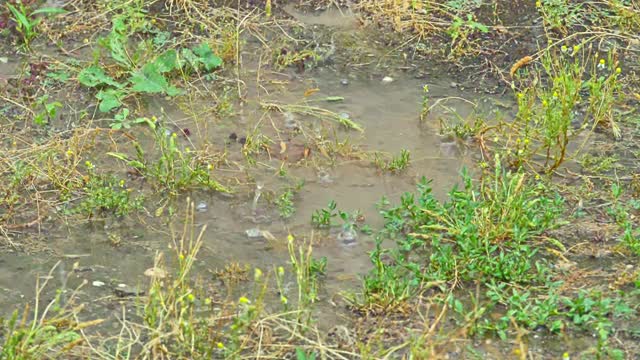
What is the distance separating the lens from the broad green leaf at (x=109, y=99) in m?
5.35

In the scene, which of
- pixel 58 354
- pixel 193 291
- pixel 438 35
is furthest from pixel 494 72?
pixel 58 354

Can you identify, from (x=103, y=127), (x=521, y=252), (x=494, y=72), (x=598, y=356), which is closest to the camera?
(x=598, y=356)

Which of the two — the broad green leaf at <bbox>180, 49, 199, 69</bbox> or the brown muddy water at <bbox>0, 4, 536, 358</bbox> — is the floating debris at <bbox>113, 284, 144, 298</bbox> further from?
the broad green leaf at <bbox>180, 49, 199, 69</bbox>

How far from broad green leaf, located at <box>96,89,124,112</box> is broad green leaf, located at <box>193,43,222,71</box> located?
500 millimetres

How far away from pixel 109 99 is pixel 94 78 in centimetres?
21

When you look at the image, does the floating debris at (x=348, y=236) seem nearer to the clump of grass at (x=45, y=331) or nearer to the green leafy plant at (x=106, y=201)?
the green leafy plant at (x=106, y=201)

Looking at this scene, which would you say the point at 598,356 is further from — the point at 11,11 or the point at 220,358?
the point at 11,11

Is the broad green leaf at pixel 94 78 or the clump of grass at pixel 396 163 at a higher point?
the broad green leaf at pixel 94 78

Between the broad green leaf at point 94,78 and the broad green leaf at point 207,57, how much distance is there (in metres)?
0.48

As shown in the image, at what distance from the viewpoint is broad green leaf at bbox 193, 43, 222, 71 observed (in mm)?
5691

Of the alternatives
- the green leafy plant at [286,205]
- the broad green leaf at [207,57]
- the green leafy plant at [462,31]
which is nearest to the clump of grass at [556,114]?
the green leafy plant at [462,31]

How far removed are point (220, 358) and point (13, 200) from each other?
54.7 inches

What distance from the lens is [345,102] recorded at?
18.4 ft

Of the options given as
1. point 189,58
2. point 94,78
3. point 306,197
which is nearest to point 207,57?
point 189,58
